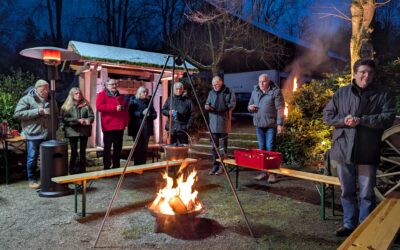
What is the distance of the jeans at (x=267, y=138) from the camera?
6.15m

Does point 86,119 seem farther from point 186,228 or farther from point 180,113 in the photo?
point 186,228

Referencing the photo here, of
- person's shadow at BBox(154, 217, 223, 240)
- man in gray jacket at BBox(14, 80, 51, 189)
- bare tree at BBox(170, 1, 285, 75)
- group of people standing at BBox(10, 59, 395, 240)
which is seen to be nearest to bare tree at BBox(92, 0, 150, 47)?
bare tree at BBox(170, 1, 285, 75)

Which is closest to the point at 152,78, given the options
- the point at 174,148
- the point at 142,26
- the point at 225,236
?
the point at 174,148

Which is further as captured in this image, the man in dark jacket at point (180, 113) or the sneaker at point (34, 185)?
the man in dark jacket at point (180, 113)

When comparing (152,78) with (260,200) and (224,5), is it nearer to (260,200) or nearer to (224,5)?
(260,200)

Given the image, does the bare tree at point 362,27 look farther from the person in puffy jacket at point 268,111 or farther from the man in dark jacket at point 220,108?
the man in dark jacket at point 220,108

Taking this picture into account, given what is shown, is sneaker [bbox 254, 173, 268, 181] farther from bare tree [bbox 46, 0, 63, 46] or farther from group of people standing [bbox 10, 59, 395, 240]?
bare tree [bbox 46, 0, 63, 46]

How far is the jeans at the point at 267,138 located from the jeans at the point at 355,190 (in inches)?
95.1

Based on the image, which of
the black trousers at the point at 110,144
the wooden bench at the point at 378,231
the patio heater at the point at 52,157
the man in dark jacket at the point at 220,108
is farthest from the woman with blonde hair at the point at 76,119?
the wooden bench at the point at 378,231

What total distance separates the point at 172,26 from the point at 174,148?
22.7 metres

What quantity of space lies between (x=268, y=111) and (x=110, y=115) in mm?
3096

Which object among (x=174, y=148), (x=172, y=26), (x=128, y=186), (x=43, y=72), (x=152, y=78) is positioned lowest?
(x=128, y=186)

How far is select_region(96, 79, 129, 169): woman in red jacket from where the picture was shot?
6527 mm

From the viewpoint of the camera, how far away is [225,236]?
380cm
